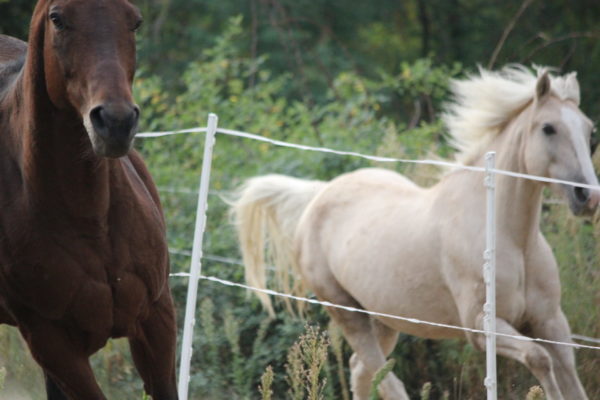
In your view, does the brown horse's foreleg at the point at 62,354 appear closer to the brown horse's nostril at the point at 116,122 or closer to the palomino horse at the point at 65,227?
the palomino horse at the point at 65,227

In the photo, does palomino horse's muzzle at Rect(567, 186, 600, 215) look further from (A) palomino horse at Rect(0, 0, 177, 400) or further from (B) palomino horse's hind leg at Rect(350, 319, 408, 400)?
(A) palomino horse at Rect(0, 0, 177, 400)

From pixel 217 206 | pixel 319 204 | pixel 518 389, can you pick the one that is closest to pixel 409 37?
pixel 217 206

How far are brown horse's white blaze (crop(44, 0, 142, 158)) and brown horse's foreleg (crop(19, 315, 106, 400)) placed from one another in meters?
0.74

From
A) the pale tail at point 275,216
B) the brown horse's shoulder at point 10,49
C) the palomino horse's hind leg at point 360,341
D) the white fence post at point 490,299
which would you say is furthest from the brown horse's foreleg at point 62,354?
the pale tail at point 275,216

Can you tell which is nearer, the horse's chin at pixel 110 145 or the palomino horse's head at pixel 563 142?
the horse's chin at pixel 110 145

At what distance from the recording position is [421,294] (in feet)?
18.8

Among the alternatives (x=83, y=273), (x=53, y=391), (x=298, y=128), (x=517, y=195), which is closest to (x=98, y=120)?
(x=83, y=273)

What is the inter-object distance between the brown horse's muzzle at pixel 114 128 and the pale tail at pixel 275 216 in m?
4.21

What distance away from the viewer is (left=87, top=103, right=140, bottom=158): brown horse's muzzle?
2834 millimetres

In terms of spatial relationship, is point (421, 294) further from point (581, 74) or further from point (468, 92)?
point (581, 74)

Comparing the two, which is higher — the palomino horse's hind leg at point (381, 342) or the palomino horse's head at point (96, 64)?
the palomino horse's head at point (96, 64)

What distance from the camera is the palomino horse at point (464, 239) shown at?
17.1ft

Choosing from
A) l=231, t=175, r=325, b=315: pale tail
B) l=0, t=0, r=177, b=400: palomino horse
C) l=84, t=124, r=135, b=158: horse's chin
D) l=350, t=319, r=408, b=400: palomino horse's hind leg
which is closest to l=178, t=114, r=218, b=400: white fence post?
l=0, t=0, r=177, b=400: palomino horse

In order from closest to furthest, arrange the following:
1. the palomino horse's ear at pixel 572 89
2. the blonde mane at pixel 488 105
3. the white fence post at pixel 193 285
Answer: the white fence post at pixel 193 285 < the palomino horse's ear at pixel 572 89 < the blonde mane at pixel 488 105
